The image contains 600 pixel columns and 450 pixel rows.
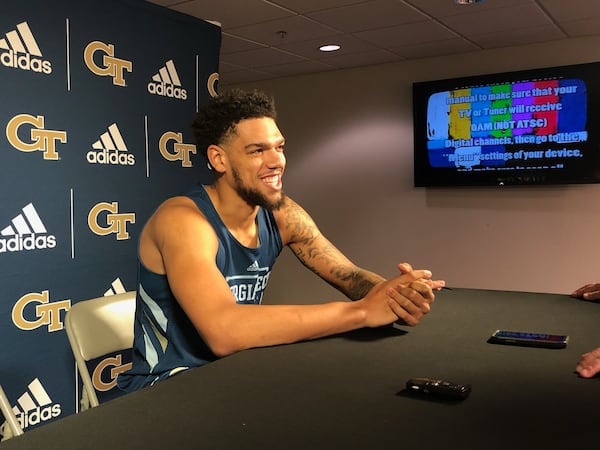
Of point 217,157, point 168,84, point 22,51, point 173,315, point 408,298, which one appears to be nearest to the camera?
point 408,298

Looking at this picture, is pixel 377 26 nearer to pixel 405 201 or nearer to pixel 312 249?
pixel 405 201

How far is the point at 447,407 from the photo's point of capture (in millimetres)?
1038

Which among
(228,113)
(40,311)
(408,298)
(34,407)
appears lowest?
(34,407)

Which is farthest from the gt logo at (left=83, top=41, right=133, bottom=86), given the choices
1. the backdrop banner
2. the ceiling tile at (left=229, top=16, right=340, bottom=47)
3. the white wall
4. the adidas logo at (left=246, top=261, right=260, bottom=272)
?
the white wall

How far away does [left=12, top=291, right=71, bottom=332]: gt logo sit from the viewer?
273 centimetres

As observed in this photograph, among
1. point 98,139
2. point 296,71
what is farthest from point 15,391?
point 296,71

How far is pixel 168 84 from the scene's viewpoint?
3.50 m

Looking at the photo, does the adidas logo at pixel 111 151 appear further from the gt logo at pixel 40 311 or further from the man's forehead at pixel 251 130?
the man's forehead at pixel 251 130

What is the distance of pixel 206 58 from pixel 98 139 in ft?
3.36

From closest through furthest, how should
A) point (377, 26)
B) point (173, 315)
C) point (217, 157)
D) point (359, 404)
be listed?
point (359, 404) < point (173, 315) < point (217, 157) < point (377, 26)

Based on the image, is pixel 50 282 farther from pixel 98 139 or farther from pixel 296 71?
pixel 296 71

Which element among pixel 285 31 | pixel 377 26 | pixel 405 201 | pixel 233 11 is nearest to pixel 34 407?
pixel 233 11

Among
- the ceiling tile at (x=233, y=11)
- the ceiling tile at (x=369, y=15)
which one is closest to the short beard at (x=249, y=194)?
the ceiling tile at (x=233, y=11)

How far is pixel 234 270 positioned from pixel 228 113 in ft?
1.70
